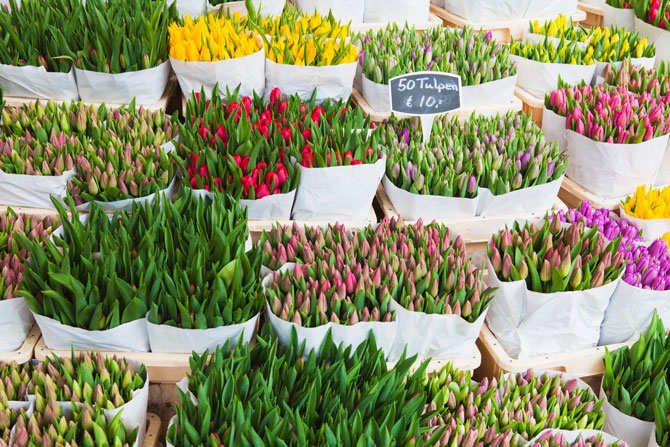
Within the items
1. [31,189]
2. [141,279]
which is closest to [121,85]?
[31,189]

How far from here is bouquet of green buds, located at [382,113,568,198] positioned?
1908mm

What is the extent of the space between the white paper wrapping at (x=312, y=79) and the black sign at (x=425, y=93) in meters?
0.29

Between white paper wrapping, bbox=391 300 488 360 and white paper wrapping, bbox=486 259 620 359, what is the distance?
12 cm

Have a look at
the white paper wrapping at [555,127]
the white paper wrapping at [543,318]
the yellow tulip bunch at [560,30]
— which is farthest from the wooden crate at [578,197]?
the yellow tulip bunch at [560,30]

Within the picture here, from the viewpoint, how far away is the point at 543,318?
1622 mm

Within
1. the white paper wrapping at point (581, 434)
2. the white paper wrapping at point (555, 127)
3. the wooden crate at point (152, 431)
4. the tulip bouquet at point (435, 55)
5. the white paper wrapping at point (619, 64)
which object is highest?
the tulip bouquet at point (435, 55)

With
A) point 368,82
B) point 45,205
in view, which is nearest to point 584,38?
point 368,82

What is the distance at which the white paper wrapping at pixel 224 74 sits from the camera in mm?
2186

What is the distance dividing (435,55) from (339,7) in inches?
20.1

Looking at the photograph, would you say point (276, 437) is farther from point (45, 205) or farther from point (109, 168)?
point (45, 205)

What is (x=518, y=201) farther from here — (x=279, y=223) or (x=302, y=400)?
(x=302, y=400)

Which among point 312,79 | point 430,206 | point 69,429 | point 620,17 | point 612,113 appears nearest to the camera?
point 69,429

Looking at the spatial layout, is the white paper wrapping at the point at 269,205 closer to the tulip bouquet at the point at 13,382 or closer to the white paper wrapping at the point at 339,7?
the tulip bouquet at the point at 13,382

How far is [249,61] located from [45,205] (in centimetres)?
80
